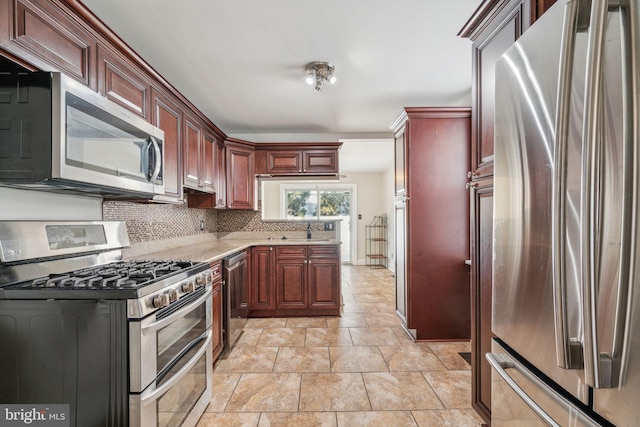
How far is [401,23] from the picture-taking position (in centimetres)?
192

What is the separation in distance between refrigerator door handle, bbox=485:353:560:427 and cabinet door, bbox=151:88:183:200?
226cm

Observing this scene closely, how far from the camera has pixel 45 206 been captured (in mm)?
1621

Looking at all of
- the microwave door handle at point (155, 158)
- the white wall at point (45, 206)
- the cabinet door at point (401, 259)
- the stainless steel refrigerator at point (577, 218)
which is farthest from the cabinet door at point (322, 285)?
the stainless steel refrigerator at point (577, 218)

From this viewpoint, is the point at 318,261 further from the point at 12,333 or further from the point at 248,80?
the point at 12,333

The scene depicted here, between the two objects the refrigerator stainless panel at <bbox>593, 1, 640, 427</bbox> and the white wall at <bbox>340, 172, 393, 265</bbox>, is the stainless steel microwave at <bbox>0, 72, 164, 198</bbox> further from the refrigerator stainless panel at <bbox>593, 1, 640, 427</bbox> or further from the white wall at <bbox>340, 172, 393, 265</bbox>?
the white wall at <bbox>340, 172, 393, 265</bbox>

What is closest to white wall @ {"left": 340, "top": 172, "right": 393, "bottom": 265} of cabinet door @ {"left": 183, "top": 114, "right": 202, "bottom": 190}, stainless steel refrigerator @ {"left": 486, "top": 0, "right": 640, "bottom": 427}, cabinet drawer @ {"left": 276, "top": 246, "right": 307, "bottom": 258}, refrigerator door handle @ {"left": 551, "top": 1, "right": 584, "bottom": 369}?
cabinet drawer @ {"left": 276, "top": 246, "right": 307, "bottom": 258}

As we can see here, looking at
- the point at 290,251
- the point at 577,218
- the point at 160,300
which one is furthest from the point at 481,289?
the point at 290,251

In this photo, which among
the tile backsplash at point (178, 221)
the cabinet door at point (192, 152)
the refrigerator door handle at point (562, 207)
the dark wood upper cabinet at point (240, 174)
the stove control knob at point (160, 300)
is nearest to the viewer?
the refrigerator door handle at point (562, 207)

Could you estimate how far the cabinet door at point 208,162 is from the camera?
9.91ft

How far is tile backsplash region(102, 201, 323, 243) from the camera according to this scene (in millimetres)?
2310

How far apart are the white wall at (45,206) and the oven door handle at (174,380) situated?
3.53ft

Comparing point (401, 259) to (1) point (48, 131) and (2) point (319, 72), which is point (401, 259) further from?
(1) point (48, 131)

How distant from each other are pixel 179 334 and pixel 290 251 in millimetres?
2035

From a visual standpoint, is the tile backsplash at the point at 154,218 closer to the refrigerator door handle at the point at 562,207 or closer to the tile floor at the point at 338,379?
the tile floor at the point at 338,379
